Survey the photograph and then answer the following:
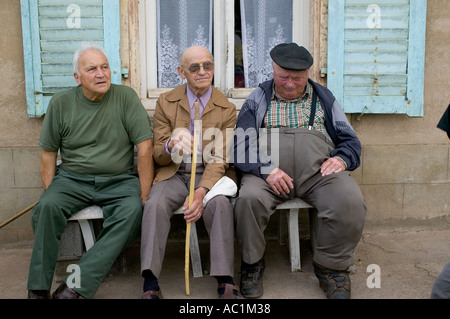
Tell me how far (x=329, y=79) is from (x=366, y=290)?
1647 millimetres

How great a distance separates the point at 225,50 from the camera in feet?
13.9

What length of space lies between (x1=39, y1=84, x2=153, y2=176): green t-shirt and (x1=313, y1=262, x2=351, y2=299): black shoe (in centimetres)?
146

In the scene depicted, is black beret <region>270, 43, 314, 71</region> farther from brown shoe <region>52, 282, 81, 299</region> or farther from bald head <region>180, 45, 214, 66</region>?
brown shoe <region>52, 282, 81, 299</region>

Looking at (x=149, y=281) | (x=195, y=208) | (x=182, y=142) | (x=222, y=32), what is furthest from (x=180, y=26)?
(x=149, y=281)

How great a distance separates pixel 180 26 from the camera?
13.7 feet

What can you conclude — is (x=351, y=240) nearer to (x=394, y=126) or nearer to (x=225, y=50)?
(x=394, y=126)

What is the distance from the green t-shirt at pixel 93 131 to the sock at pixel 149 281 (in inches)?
29.8

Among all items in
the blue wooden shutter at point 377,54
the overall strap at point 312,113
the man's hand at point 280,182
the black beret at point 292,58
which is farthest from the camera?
the blue wooden shutter at point 377,54

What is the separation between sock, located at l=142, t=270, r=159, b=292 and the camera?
3088 millimetres

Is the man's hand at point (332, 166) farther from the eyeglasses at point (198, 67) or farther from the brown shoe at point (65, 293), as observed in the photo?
the brown shoe at point (65, 293)

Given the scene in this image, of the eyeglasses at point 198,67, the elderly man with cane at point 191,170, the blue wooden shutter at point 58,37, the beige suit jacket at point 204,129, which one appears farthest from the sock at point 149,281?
the blue wooden shutter at point 58,37

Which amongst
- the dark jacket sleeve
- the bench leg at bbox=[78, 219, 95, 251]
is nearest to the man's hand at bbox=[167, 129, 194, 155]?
the dark jacket sleeve

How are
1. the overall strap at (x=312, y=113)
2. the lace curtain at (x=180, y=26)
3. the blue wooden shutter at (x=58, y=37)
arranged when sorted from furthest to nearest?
the lace curtain at (x=180, y=26), the blue wooden shutter at (x=58, y=37), the overall strap at (x=312, y=113)

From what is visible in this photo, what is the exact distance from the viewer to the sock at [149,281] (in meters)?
3.09
